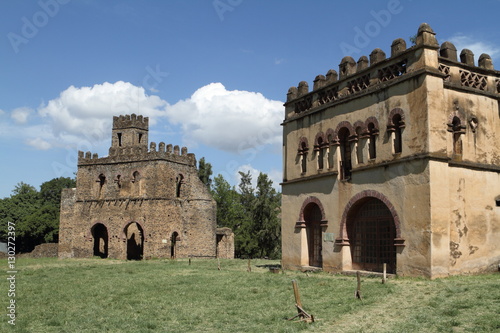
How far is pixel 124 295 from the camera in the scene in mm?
15625

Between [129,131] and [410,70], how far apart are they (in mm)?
30219

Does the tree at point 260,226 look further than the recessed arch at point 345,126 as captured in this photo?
Yes

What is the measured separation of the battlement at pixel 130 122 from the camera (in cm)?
4301

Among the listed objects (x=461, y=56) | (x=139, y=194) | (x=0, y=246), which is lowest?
(x=0, y=246)

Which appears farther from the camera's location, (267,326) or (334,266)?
(334,266)

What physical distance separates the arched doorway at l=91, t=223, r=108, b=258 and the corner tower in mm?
7058

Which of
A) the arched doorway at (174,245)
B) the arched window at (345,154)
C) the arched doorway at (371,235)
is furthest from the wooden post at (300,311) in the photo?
the arched doorway at (174,245)

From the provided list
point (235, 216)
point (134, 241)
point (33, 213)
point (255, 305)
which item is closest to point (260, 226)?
point (235, 216)

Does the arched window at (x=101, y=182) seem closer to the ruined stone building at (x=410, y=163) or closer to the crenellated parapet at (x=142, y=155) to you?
the crenellated parapet at (x=142, y=155)

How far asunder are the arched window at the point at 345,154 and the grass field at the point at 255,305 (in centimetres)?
451

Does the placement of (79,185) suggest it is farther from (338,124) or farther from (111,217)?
(338,124)

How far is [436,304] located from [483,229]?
6.56 metres

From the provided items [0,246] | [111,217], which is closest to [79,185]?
[111,217]

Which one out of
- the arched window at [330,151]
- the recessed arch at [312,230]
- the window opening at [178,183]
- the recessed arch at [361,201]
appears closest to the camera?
the recessed arch at [361,201]
